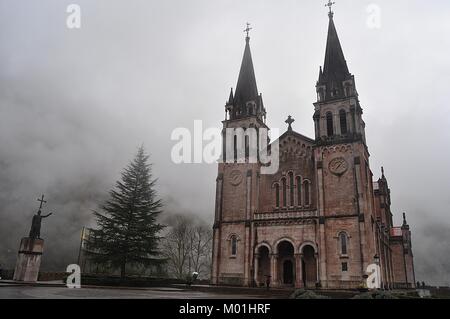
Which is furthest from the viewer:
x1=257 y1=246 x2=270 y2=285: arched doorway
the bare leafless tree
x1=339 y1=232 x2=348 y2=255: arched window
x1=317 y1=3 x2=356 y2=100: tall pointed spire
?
the bare leafless tree

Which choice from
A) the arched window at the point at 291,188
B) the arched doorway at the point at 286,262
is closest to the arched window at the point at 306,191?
the arched window at the point at 291,188

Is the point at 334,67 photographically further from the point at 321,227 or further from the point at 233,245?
the point at 233,245

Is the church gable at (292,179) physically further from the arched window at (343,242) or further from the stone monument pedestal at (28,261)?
the stone monument pedestal at (28,261)

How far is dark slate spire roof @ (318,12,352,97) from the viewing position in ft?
131

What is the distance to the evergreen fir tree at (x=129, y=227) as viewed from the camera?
1409 inches

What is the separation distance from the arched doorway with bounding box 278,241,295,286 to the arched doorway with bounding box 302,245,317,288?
4.10ft

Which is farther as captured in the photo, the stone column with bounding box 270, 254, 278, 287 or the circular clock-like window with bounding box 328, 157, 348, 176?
the circular clock-like window with bounding box 328, 157, 348, 176

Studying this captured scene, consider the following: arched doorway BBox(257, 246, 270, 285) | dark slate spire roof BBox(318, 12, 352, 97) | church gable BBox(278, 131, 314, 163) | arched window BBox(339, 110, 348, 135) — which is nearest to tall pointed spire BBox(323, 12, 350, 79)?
dark slate spire roof BBox(318, 12, 352, 97)

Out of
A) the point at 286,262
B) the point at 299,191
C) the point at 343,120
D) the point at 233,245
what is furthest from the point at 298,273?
the point at 343,120

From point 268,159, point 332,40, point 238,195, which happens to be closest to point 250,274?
point 238,195

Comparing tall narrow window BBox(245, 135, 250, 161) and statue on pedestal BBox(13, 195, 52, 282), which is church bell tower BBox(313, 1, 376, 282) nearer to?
tall narrow window BBox(245, 135, 250, 161)

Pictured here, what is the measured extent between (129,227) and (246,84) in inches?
909

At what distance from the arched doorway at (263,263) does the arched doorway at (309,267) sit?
3.75 meters

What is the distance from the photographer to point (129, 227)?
3712 centimetres
